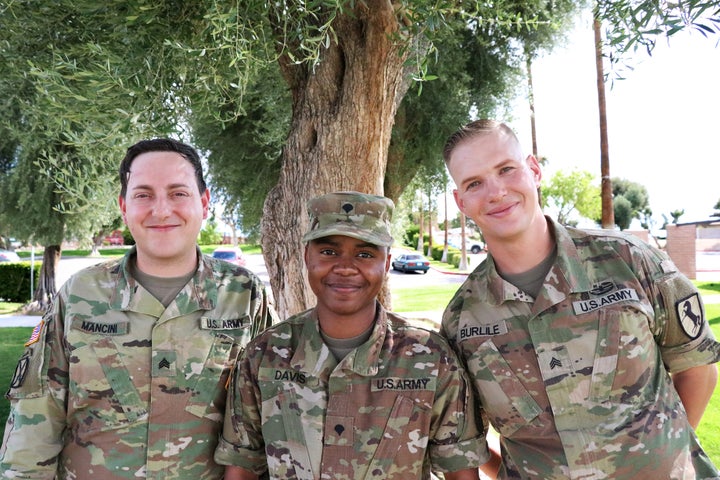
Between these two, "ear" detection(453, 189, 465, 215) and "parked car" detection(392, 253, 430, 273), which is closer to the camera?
"ear" detection(453, 189, 465, 215)

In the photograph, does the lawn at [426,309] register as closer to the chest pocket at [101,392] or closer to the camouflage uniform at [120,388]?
the camouflage uniform at [120,388]

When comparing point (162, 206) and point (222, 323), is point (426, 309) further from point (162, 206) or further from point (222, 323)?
point (162, 206)

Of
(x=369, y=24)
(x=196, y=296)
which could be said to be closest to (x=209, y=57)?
(x=369, y=24)

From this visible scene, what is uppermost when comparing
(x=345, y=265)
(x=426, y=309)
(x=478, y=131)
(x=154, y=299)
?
(x=478, y=131)

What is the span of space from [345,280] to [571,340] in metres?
0.97

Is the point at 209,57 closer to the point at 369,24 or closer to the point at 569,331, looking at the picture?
the point at 369,24

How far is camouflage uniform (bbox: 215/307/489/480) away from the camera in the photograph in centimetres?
214

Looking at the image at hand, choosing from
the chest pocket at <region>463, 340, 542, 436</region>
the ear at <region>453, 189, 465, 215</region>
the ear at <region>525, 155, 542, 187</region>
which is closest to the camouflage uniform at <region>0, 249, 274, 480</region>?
the chest pocket at <region>463, 340, 542, 436</region>

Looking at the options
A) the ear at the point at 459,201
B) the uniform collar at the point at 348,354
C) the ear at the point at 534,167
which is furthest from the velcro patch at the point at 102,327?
the ear at the point at 534,167

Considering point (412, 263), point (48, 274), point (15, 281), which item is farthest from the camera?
point (412, 263)

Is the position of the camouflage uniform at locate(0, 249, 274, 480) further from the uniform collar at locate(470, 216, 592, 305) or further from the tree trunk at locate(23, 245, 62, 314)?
the tree trunk at locate(23, 245, 62, 314)

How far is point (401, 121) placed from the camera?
7.52 m

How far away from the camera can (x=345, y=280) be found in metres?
2.18

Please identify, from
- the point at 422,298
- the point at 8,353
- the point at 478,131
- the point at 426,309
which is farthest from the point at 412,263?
the point at 478,131
